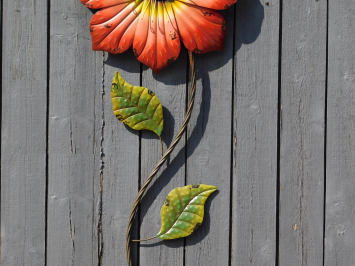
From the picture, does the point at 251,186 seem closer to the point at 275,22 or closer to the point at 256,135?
the point at 256,135

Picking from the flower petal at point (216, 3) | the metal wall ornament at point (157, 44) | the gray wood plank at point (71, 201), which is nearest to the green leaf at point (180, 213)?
the metal wall ornament at point (157, 44)

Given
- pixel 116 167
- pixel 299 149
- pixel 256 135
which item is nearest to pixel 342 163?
pixel 299 149

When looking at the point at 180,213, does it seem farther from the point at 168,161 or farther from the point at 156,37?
the point at 156,37

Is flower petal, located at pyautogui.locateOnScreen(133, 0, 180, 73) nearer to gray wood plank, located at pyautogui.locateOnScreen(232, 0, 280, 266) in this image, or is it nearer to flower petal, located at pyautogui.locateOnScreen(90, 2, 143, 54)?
flower petal, located at pyautogui.locateOnScreen(90, 2, 143, 54)

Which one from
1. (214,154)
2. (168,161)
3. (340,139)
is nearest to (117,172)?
(168,161)

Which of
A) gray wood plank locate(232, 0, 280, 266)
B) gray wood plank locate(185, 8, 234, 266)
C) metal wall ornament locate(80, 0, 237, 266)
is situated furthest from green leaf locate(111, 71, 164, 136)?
gray wood plank locate(232, 0, 280, 266)

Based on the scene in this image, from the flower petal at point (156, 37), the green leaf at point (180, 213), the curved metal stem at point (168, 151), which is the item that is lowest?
the green leaf at point (180, 213)

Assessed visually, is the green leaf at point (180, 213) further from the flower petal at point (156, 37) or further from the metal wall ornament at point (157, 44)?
the flower petal at point (156, 37)
